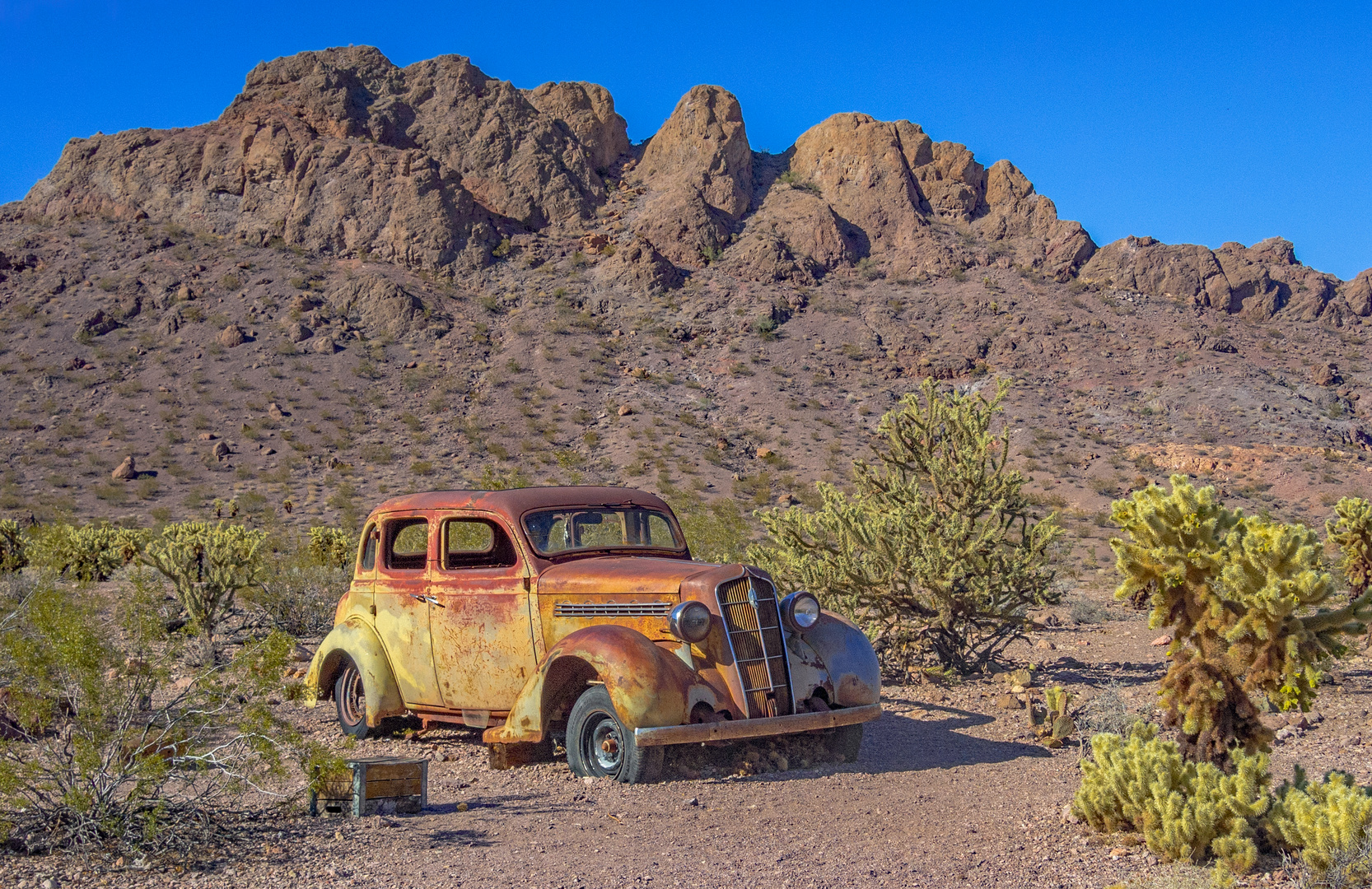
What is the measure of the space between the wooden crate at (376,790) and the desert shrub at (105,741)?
194mm

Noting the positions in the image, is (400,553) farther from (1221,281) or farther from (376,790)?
(1221,281)

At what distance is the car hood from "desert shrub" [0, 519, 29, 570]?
15494 millimetres

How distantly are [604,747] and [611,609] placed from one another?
0.89 meters

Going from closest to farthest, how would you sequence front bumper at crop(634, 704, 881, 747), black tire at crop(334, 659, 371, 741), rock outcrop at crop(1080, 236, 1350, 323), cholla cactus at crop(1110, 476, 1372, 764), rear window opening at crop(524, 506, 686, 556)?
1. cholla cactus at crop(1110, 476, 1372, 764)
2. front bumper at crop(634, 704, 881, 747)
3. rear window opening at crop(524, 506, 686, 556)
4. black tire at crop(334, 659, 371, 741)
5. rock outcrop at crop(1080, 236, 1350, 323)

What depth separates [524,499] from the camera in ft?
25.0

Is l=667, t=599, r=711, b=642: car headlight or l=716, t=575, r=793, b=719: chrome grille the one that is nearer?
l=667, t=599, r=711, b=642: car headlight

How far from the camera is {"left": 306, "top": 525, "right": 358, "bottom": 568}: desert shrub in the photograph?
2011 centimetres

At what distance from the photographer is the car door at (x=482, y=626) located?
7.17 m

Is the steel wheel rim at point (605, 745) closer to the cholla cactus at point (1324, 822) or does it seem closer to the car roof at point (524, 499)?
the car roof at point (524, 499)

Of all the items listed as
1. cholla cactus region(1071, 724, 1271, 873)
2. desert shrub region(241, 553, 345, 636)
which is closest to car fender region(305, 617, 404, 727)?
cholla cactus region(1071, 724, 1271, 873)

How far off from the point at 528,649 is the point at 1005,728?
13.7 ft

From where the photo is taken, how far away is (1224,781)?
191 inches

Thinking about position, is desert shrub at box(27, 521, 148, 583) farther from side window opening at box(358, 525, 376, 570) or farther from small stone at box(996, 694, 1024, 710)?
small stone at box(996, 694, 1024, 710)

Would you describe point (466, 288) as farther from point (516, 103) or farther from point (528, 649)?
point (528, 649)
